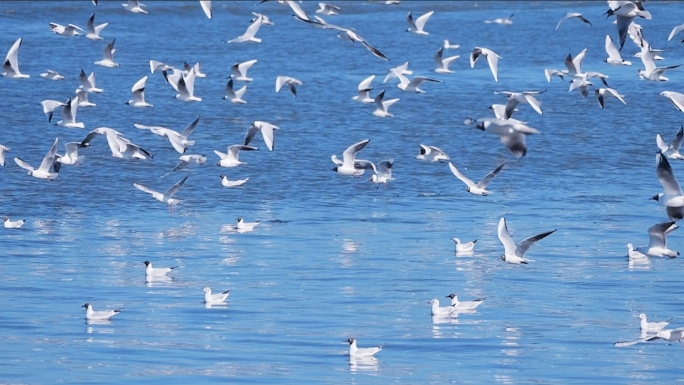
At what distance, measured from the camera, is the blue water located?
43.6 feet

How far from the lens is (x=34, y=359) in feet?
42.6

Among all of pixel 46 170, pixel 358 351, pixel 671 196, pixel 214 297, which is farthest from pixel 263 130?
pixel 358 351

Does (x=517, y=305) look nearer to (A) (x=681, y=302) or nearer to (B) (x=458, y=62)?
(A) (x=681, y=302)

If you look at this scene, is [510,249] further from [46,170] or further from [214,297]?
[46,170]

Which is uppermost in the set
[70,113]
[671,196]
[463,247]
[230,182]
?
[671,196]

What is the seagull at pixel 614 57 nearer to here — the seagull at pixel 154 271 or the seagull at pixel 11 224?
the seagull at pixel 154 271

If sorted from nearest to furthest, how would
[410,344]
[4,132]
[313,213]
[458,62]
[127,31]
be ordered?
[410,344] → [313,213] → [4,132] → [458,62] → [127,31]

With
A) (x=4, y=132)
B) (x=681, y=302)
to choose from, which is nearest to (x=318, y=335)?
(x=681, y=302)

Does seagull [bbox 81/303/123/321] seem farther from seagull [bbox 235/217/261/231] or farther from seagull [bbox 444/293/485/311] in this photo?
seagull [bbox 235/217/261/231]

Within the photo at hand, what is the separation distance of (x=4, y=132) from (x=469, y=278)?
40.3ft

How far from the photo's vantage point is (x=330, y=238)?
18.8 m

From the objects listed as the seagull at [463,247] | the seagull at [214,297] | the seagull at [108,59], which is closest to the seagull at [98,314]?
the seagull at [214,297]

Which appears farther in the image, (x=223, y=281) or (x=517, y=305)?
(x=223, y=281)

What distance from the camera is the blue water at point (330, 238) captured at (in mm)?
13297
